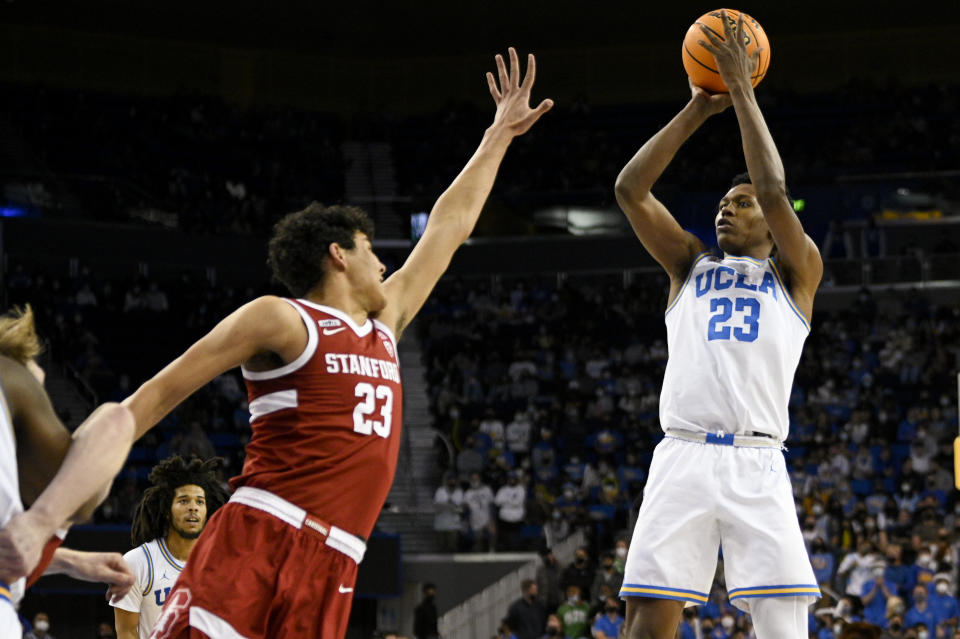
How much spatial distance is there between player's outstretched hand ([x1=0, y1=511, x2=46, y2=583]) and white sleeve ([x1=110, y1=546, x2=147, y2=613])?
3.52 meters

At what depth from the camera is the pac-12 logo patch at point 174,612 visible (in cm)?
416

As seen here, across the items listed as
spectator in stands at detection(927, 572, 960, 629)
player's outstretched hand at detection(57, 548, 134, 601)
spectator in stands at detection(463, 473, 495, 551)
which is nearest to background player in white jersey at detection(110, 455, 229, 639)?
player's outstretched hand at detection(57, 548, 134, 601)

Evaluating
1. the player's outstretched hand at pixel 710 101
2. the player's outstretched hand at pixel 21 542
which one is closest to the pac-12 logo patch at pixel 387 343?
the player's outstretched hand at pixel 21 542

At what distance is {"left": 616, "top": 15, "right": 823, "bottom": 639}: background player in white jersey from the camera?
5.58 meters

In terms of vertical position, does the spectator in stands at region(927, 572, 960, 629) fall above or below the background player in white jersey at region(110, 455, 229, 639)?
below

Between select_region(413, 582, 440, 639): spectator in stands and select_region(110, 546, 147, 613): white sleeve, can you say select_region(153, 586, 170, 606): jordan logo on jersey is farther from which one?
select_region(413, 582, 440, 639): spectator in stands

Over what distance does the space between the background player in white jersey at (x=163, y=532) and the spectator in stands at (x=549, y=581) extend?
10.2m

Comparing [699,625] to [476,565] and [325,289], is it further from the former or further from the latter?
[325,289]

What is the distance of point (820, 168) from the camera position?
28312 millimetres

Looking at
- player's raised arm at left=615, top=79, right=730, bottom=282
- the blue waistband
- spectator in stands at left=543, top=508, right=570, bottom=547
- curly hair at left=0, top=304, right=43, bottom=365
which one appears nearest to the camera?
curly hair at left=0, top=304, right=43, bottom=365

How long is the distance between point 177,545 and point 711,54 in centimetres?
363

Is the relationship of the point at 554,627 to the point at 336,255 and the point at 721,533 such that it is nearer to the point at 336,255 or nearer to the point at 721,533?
the point at 721,533

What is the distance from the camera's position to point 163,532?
23.0ft

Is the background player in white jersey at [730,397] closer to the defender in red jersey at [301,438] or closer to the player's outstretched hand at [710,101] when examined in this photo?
the player's outstretched hand at [710,101]
